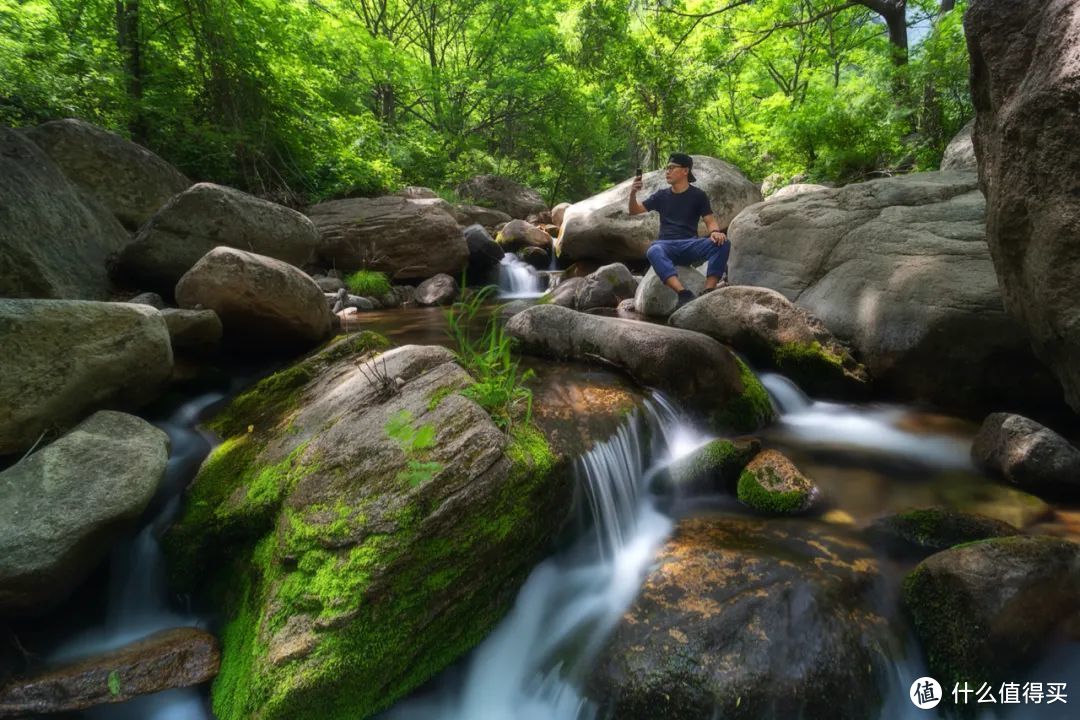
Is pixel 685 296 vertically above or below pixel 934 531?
above

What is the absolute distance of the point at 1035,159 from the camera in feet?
8.05

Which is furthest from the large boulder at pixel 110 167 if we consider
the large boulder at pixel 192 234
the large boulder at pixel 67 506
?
the large boulder at pixel 67 506

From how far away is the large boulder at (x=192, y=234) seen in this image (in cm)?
548

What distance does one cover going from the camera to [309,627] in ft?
6.36

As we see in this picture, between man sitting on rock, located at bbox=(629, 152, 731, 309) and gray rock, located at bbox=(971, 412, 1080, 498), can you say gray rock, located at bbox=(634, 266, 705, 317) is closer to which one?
man sitting on rock, located at bbox=(629, 152, 731, 309)

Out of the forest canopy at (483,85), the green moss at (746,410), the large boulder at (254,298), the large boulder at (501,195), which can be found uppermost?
the forest canopy at (483,85)

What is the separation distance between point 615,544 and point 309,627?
167 centimetres

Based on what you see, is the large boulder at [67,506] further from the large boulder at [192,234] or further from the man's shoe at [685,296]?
the man's shoe at [685,296]

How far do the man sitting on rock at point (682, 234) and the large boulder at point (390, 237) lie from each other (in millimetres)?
4435

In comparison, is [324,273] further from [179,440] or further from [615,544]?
[615,544]

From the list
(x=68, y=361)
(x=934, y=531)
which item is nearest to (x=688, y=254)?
(x=934, y=531)

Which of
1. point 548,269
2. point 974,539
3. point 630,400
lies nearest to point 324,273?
point 548,269

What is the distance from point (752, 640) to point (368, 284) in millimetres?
8056

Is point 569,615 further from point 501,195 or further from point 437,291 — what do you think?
point 501,195
